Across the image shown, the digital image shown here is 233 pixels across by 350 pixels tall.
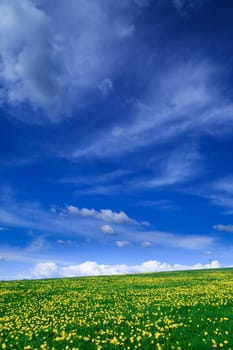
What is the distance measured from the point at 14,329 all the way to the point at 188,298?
44.9 ft

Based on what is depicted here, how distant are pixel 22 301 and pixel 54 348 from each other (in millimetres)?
14664

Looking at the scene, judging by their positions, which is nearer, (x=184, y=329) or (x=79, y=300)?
(x=184, y=329)

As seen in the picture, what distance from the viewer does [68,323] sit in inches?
643

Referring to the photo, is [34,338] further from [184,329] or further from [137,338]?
[184,329]

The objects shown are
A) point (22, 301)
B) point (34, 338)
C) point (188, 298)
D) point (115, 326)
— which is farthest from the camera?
point (22, 301)

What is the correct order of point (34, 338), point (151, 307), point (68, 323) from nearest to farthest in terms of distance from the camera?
point (34, 338) → point (68, 323) → point (151, 307)

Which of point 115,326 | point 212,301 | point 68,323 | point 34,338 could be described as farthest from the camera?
point 212,301

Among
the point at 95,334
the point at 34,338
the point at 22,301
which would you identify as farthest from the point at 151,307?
the point at 22,301

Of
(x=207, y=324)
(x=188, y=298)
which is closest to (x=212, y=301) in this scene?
(x=188, y=298)

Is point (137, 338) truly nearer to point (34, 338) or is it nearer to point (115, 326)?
point (115, 326)

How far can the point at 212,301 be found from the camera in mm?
22344

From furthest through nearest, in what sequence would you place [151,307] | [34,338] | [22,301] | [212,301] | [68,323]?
[22,301], [212,301], [151,307], [68,323], [34,338]

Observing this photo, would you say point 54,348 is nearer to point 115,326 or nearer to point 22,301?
point 115,326

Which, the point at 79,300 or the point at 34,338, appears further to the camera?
the point at 79,300
